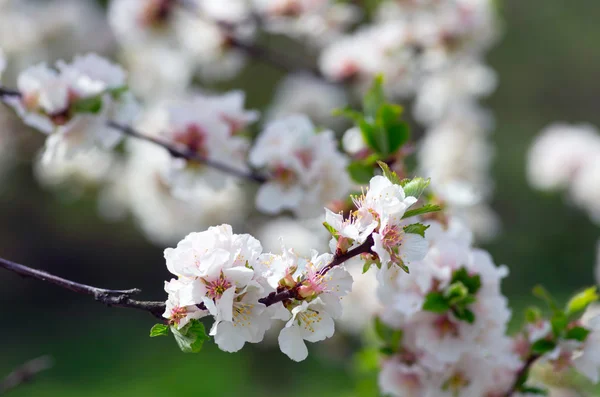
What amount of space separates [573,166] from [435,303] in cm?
134

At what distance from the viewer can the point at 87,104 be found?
2.67 feet

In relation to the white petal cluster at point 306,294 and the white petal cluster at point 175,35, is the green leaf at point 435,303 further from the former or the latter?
the white petal cluster at point 175,35

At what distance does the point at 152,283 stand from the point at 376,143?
12.7 ft

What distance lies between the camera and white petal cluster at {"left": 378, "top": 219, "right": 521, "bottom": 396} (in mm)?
706

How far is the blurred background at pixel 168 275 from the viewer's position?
3.06 metres

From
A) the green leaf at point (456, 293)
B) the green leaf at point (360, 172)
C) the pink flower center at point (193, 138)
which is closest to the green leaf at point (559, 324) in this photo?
the green leaf at point (456, 293)

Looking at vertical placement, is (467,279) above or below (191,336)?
above

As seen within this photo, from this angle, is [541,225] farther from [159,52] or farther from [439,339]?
[439,339]

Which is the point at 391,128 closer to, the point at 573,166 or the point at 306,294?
the point at 306,294

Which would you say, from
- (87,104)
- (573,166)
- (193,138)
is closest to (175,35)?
(193,138)

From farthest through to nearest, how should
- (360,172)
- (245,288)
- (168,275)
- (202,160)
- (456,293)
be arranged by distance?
(168,275) < (202,160) < (360,172) < (456,293) < (245,288)

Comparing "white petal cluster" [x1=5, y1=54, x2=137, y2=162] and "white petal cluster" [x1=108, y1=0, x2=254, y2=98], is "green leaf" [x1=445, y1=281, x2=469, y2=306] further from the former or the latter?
"white petal cluster" [x1=108, y1=0, x2=254, y2=98]

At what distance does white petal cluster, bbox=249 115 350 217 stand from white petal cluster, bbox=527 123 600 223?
1.09 meters

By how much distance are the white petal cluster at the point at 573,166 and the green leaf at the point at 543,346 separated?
3.59 ft
